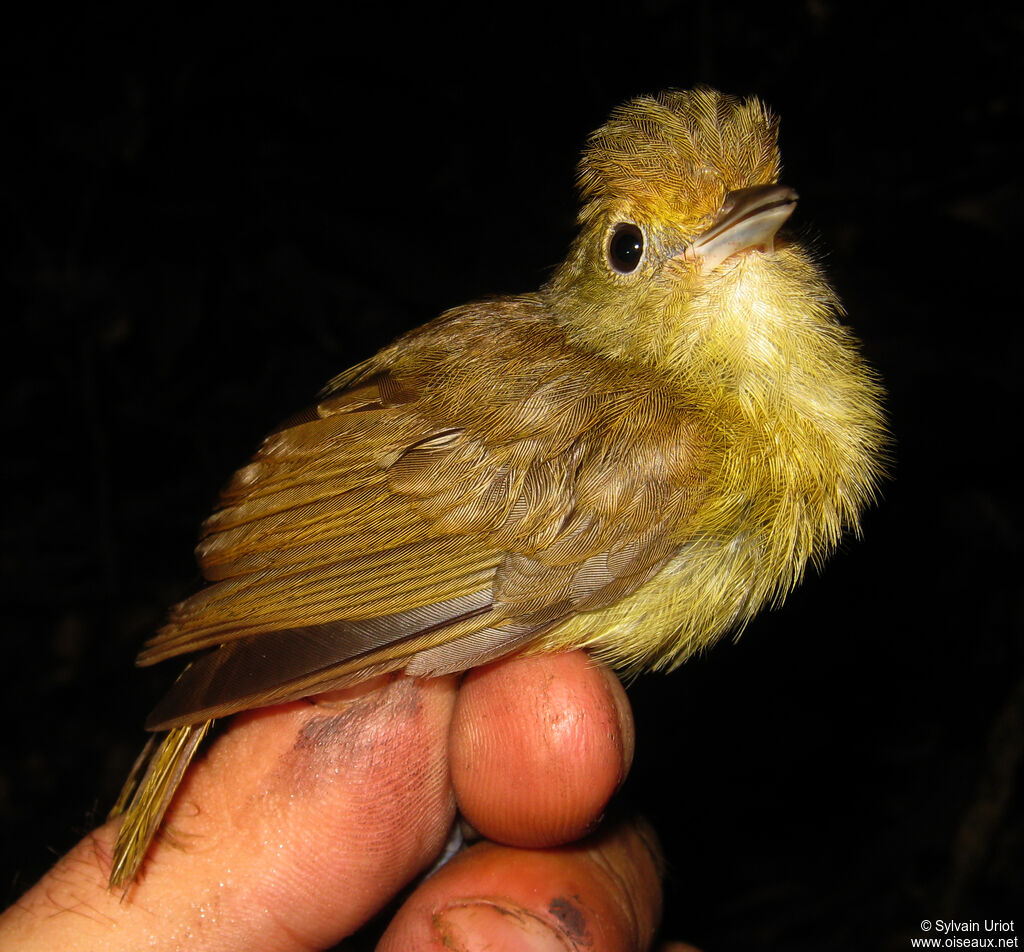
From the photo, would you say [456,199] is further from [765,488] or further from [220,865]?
[220,865]

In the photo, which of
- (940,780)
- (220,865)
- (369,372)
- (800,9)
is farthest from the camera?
(800,9)

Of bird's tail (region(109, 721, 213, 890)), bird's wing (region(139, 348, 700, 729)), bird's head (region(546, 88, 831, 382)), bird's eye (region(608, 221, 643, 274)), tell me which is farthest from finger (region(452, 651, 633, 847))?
bird's eye (region(608, 221, 643, 274))

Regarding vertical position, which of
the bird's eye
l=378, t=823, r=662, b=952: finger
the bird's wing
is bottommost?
l=378, t=823, r=662, b=952: finger

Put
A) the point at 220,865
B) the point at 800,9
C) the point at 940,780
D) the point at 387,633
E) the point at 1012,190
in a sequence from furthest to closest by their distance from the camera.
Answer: the point at 800,9 → the point at 940,780 → the point at 1012,190 → the point at 220,865 → the point at 387,633

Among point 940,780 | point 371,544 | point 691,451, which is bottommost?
point 940,780

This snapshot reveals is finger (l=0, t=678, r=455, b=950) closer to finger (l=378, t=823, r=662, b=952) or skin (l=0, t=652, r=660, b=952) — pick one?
skin (l=0, t=652, r=660, b=952)

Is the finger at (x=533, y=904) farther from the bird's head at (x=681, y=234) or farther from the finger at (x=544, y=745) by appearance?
the bird's head at (x=681, y=234)

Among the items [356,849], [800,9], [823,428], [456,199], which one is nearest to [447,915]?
[356,849]
